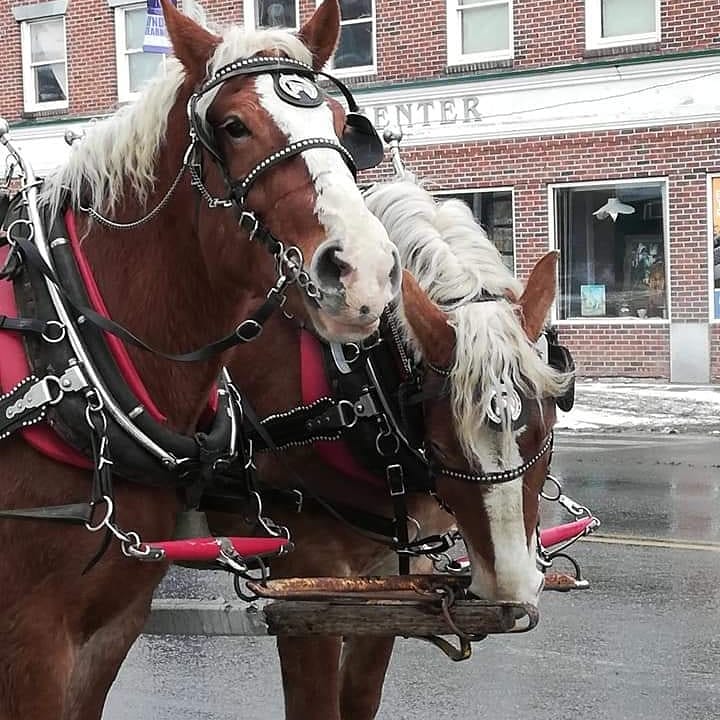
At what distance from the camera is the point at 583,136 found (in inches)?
643

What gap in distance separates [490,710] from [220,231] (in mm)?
2880

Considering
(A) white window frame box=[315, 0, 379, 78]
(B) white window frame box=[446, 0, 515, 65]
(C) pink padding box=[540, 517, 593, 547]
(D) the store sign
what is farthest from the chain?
(A) white window frame box=[315, 0, 379, 78]

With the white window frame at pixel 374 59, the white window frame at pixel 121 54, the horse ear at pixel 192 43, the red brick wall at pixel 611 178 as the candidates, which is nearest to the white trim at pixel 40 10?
the white window frame at pixel 121 54

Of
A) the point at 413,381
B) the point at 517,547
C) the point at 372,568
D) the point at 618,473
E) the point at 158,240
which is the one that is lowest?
the point at 618,473

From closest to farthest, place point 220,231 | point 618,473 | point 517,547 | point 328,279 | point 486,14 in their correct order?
point 328,279 < point 220,231 < point 517,547 < point 618,473 < point 486,14

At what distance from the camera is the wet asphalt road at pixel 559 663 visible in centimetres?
485

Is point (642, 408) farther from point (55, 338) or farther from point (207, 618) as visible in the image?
point (55, 338)

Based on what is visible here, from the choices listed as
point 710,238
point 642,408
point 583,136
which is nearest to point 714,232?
point 710,238

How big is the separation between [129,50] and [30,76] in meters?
2.13

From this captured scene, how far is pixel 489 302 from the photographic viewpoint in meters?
3.39

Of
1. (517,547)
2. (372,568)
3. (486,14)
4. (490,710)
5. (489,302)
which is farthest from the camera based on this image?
(486,14)

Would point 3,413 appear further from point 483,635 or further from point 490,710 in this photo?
point 490,710

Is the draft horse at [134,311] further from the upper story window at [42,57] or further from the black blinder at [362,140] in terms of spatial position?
the upper story window at [42,57]

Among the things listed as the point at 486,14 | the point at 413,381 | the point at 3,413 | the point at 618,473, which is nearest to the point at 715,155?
the point at 486,14
